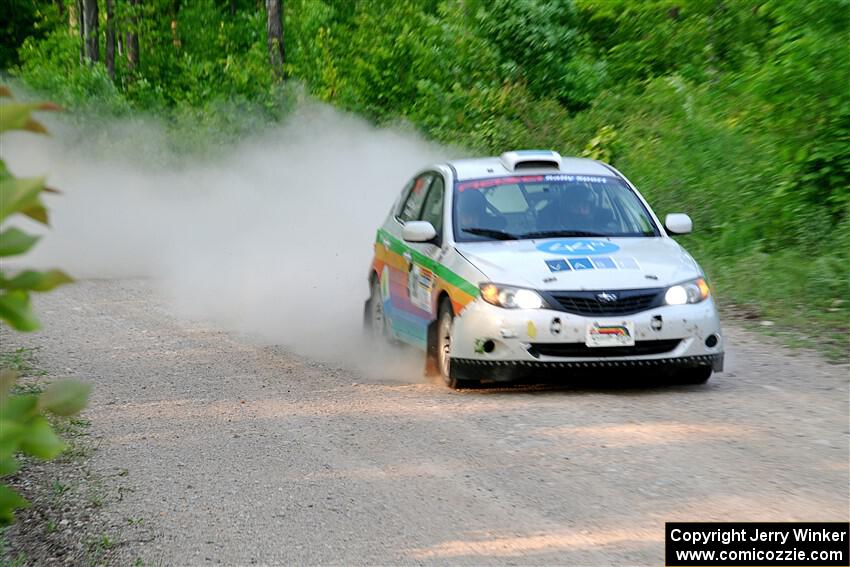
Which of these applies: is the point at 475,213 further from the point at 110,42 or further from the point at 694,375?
the point at 110,42

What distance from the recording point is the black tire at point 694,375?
29.6 ft

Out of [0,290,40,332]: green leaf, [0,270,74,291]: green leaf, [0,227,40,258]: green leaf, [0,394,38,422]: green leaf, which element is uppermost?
[0,227,40,258]: green leaf

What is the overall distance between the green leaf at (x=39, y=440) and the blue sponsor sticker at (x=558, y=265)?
717 centimetres

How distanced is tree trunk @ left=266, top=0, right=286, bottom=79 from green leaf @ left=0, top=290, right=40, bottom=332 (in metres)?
36.4

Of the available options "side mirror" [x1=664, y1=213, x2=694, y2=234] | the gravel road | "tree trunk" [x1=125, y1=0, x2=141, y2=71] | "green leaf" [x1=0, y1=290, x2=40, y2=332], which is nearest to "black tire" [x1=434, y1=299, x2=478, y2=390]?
the gravel road

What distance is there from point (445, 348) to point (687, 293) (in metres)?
1.77

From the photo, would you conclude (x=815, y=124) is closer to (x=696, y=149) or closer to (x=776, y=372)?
(x=696, y=149)

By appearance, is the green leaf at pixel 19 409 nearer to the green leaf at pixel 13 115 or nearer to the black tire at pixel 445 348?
the green leaf at pixel 13 115

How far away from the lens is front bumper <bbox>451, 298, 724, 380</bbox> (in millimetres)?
8656

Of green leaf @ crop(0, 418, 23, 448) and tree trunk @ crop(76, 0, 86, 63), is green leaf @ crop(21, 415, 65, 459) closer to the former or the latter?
green leaf @ crop(0, 418, 23, 448)

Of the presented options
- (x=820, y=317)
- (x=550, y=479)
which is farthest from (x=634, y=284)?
(x=820, y=317)

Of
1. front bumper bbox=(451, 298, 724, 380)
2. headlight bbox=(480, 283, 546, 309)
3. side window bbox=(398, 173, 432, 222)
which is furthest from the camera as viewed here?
side window bbox=(398, 173, 432, 222)

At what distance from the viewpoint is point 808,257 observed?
1460 centimetres

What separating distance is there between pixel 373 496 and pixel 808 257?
9.48 metres
